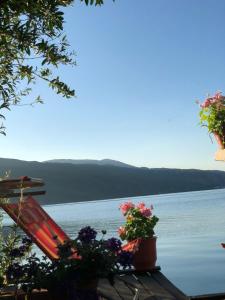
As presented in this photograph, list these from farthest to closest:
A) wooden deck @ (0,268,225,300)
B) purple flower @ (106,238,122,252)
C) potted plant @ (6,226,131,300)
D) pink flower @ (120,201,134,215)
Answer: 1. pink flower @ (120,201,134,215)
2. wooden deck @ (0,268,225,300)
3. purple flower @ (106,238,122,252)
4. potted plant @ (6,226,131,300)

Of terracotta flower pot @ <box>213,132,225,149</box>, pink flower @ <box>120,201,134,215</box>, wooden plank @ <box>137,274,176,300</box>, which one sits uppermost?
terracotta flower pot @ <box>213,132,225,149</box>

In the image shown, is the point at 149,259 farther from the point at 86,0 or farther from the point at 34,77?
the point at 86,0

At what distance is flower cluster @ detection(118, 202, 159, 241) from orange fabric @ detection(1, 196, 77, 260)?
768 millimetres

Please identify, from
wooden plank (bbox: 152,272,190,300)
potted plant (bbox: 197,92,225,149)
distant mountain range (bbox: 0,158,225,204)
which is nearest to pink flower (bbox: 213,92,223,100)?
potted plant (bbox: 197,92,225,149)

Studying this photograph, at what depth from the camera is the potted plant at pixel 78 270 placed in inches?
97.7

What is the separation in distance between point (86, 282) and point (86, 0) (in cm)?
145

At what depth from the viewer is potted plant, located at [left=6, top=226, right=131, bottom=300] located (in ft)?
8.14

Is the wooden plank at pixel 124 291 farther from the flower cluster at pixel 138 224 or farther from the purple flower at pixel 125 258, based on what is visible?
the flower cluster at pixel 138 224

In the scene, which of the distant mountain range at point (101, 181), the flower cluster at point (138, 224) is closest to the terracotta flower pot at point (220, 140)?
the flower cluster at point (138, 224)

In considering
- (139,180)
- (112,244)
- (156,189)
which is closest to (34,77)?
(112,244)

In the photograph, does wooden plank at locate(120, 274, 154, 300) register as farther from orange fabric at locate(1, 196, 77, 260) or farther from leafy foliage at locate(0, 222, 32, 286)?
orange fabric at locate(1, 196, 77, 260)

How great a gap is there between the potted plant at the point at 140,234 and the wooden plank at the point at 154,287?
12.7 inches

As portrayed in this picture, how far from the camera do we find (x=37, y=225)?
19.1 feet

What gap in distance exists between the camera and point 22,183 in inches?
176
